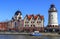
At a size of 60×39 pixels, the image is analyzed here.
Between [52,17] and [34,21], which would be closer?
[52,17]

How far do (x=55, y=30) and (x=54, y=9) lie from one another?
9147 mm

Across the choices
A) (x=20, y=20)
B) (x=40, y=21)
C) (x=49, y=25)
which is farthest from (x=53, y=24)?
(x=20, y=20)

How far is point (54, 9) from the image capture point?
11069 centimetres

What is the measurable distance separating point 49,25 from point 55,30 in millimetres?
3467

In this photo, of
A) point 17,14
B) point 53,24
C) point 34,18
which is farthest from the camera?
point 17,14

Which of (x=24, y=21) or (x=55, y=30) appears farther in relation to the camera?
(x=24, y=21)

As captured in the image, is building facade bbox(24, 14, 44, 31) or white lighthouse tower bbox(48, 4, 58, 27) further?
building facade bbox(24, 14, 44, 31)

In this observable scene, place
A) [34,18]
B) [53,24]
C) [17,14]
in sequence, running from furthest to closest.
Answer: [17,14] < [34,18] < [53,24]

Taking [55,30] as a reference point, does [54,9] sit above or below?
above

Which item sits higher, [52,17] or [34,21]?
[52,17]

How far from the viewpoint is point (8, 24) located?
12900 centimetres

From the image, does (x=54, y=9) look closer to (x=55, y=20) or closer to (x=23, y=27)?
(x=55, y=20)

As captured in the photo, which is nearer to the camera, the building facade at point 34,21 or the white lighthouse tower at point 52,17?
the white lighthouse tower at point 52,17

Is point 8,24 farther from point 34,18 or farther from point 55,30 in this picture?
point 55,30
